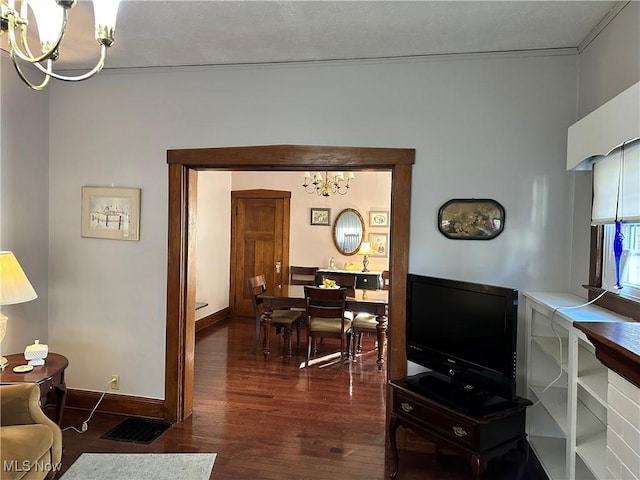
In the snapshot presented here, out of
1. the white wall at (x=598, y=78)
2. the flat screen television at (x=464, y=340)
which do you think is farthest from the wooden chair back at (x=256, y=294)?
the white wall at (x=598, y=78)

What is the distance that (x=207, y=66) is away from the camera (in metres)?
3.19

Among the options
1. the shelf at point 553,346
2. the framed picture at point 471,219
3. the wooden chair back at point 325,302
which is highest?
the framed picture at point 471,219

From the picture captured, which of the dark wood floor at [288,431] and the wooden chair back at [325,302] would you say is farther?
the wooden chair back at [325,302]

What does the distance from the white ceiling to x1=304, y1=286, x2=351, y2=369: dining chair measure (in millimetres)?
2399

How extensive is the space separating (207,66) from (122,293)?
1.85m

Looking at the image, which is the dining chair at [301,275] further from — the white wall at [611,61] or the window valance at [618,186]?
the window valance at [618,186]

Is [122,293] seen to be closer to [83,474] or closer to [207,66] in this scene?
[83,474]

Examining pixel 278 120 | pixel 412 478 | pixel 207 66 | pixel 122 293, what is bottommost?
pixel 412 478

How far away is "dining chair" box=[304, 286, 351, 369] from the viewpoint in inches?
179

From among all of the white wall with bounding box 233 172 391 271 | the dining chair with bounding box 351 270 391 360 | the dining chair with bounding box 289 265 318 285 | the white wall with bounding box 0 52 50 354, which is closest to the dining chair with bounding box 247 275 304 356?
the dining chair with bounding box 351 270 391 360

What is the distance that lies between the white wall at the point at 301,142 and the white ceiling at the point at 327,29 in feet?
0.53

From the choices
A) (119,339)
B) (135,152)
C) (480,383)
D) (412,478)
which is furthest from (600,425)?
(135,152)

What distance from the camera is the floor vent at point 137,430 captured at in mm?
3006

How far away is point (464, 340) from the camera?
8.11 ft
